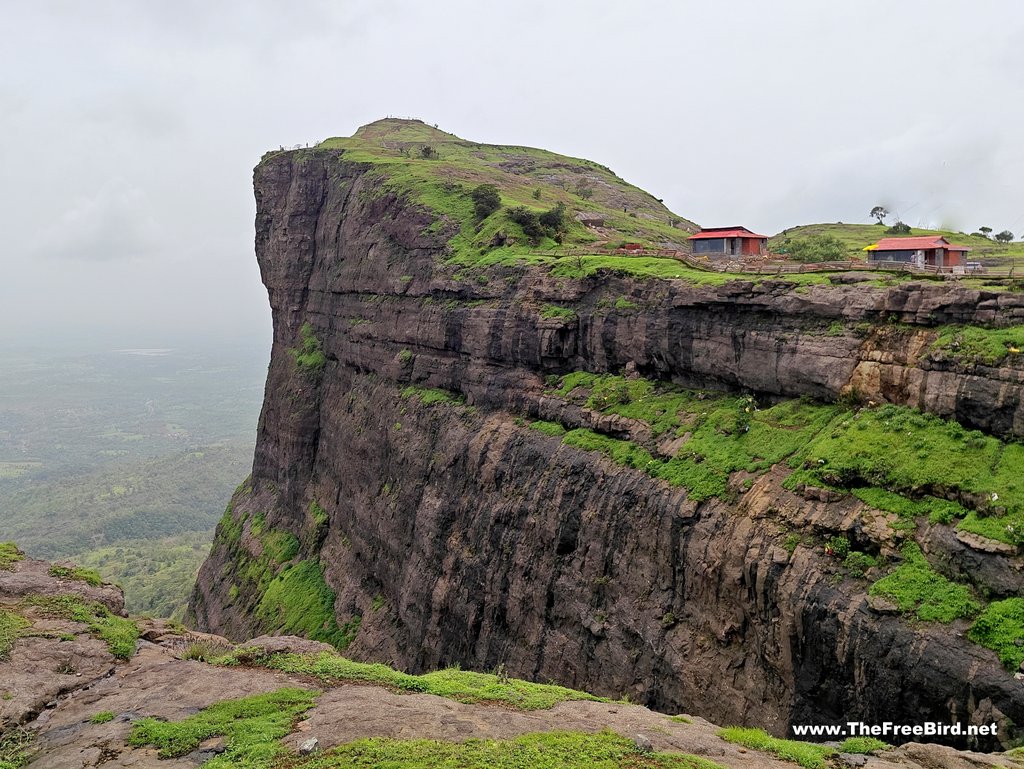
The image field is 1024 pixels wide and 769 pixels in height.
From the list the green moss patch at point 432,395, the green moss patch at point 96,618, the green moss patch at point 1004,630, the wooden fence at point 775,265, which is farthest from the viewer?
the green moss patch at point 432,395

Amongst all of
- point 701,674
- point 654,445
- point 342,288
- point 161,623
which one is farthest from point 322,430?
point 701,674

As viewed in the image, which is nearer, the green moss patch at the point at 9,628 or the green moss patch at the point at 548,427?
the green moss patch at the point at 9,628

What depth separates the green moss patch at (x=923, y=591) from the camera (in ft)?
55.5

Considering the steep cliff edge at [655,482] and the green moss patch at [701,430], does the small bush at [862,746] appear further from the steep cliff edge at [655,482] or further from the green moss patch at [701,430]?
the green moss patch at [701,430]

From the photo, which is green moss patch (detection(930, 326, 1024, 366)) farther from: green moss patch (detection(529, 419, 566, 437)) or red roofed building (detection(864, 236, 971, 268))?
red roofed building (detection(864, 236, 971, 268))

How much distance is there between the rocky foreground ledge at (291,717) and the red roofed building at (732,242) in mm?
35530

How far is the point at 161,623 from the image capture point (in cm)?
2608

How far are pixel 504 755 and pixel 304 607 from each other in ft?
134

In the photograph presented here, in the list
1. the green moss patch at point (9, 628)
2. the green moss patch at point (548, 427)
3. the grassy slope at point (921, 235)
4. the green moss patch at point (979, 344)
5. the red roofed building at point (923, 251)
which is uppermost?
the grassy slope at point (921, 235)

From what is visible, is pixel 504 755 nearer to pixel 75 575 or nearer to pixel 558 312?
pixel 75 575

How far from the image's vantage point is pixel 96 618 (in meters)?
23.0

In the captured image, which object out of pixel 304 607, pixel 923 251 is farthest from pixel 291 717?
pixel 923 251

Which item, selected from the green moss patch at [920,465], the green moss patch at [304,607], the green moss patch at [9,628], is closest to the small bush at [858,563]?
the green moss patch at [920,465]

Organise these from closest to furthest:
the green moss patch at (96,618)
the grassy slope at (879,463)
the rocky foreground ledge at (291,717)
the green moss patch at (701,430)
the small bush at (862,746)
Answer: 1. the rocky foreground ledge at (291,717)
2. the small bush at (862,746)
3. the grassy slope at (879,463)
4. the green moss patch at (96,618)
5. the green moss patch at (701,430)
